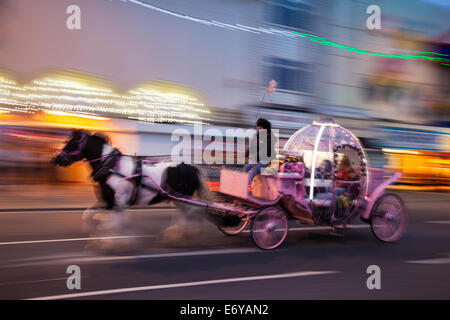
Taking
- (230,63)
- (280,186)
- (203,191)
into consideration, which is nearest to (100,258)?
(203,191)

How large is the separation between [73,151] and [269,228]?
316cm

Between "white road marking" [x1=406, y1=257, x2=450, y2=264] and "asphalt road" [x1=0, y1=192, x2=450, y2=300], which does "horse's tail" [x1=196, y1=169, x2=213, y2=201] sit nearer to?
"asphalt road" [x1=0, y1=192, x2=450, y2=300]

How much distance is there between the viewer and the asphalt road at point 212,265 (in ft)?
16.1

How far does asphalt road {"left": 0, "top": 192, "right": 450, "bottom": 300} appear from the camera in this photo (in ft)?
16.1

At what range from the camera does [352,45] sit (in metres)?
21.5

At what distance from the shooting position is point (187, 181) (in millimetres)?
7172

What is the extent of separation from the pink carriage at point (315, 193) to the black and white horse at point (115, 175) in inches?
35.1

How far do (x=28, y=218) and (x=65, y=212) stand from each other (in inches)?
41.1

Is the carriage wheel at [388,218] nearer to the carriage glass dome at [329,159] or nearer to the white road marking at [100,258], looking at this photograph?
the carriage glass dome at [329,159]

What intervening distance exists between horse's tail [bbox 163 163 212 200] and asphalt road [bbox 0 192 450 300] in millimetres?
554

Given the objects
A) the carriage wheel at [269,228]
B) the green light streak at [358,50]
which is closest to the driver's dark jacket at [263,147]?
the carriage wheel at [269,228]

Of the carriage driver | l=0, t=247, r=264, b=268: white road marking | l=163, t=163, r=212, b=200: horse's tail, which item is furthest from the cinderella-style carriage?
l=0, t=247, r=264, b=268: white road marking
